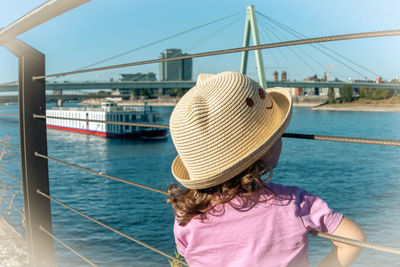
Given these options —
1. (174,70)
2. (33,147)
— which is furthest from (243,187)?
(174,70)

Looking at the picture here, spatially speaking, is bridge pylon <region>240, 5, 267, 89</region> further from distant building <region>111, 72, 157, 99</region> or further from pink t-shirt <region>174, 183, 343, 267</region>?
pink t-shirt <region>174, 183, 343, 267</region>

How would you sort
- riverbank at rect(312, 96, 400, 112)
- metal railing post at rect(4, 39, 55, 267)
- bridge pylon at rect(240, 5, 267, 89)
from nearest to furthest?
metal railing post at rect(4, 39, 55, 267) → bridge pylon at rect(240, 5, 267, 89) → riverbank at rect(312, 96, 400, 112)

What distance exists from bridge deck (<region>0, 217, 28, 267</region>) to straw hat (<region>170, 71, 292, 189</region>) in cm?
99

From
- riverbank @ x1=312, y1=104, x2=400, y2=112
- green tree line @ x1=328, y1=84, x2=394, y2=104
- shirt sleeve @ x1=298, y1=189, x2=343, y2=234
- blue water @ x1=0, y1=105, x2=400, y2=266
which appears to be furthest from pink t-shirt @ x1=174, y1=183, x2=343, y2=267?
riverbank @ x1=312, y1=104, x2=400, y2=112

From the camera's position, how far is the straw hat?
0.56 meters

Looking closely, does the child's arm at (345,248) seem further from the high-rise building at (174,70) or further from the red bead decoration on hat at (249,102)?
the high-rise building at (174,70)

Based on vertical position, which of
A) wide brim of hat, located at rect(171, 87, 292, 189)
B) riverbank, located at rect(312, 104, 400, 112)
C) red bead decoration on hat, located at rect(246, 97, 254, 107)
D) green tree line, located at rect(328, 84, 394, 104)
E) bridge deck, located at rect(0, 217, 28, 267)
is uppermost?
green tree line, located at rect(328, 84, 394, 104)

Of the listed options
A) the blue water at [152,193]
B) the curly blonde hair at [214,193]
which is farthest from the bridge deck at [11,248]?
the curly blonde hair at [214,193]

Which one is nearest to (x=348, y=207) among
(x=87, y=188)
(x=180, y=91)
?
(x=87, y=188)

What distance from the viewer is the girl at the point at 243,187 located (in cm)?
55

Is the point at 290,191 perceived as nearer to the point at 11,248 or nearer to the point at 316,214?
the point at 316,214

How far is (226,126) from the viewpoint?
565mm

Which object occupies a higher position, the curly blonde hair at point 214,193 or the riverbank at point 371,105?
the curly blonde hair at point 214,193

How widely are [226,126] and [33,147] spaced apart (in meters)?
0.85
